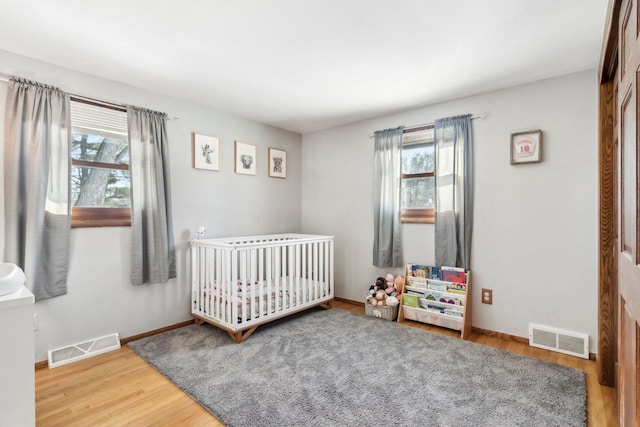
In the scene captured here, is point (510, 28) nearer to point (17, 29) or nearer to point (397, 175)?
point (397, 175)

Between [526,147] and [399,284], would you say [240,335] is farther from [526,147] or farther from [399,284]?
[526,147]

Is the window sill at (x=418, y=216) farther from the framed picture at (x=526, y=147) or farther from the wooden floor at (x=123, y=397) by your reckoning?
the wooden floor at (x=123, y=397)

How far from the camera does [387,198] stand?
3229 mm

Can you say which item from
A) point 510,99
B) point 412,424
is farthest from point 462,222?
point 412,424

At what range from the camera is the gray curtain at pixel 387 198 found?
319 centimetres

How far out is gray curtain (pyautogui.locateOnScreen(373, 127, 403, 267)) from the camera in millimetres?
3186

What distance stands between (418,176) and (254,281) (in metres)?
1.90

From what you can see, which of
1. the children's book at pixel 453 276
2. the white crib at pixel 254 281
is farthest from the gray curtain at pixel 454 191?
the white crib at pixel 254 281

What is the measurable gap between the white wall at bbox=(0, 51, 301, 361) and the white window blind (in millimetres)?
105

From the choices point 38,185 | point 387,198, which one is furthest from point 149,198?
point 387,198

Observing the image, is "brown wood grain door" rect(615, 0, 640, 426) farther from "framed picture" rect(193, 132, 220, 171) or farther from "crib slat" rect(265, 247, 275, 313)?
"framed picture" rect(193, 132, 220, 171)

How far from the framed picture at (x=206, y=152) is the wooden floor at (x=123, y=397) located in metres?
1.74

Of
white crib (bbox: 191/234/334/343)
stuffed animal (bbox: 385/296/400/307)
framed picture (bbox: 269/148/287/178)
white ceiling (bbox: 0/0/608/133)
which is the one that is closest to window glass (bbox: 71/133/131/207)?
white ceiling (bbox: 0/0/608/133)

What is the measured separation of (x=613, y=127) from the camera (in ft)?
6.11
